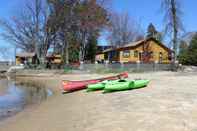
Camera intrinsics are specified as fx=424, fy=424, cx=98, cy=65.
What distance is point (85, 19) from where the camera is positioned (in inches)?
2457

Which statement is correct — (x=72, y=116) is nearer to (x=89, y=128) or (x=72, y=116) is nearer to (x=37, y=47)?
(x=89, y=128)

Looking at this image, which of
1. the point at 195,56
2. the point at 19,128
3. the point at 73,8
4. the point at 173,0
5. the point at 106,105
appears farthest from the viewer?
the point at 195,56

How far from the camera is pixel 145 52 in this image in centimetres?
7044

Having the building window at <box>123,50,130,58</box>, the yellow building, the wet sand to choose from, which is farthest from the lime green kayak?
the building window at <box>123,50,130,58</box>

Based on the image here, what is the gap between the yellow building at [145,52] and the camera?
231 feet

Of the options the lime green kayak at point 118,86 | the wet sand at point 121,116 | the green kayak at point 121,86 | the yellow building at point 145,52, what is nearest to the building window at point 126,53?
the yellow building at point 145,52

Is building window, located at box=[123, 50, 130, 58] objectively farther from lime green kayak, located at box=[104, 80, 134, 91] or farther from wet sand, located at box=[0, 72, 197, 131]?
wet sand, located at box=[0, 72, 197, 131]

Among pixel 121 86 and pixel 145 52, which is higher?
pixel 145 52

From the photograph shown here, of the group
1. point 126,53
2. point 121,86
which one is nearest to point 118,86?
point 121,86

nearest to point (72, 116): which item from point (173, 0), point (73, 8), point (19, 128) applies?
point (19, 128)

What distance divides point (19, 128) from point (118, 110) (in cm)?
400

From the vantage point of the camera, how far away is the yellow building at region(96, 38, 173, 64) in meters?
70.4

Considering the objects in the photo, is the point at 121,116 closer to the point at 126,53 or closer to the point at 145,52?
the point at 145,52

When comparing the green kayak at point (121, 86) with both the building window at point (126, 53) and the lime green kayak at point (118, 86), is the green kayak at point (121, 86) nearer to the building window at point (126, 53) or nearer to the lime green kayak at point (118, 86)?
the lime green kayak at point (118, 86)
